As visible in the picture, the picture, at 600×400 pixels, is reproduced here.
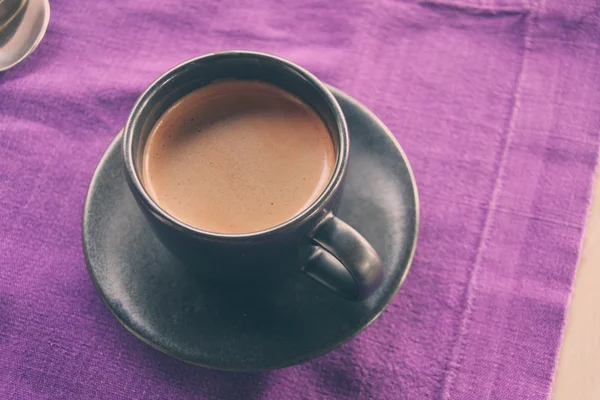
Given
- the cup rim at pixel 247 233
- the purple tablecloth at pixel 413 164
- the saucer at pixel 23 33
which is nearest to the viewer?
the cup rim at pixel 247 233

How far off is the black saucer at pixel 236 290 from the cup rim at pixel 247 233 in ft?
0.40

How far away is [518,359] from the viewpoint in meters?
0.69

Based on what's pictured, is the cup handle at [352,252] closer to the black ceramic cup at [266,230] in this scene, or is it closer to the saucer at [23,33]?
the black ceramic cup at [266,230]

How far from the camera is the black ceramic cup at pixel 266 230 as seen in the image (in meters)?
0.54

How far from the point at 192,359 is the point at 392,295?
0.21 meters

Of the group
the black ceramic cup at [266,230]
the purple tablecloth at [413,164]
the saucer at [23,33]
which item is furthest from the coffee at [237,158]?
the saucer at [23,33]

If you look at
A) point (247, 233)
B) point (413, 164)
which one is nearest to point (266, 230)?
point (247, 233)

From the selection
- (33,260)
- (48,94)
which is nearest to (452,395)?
(33,260)

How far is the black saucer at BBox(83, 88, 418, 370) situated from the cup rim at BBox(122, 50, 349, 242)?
0.40 feet

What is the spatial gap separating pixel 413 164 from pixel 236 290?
0.98 feet

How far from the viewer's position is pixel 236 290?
647 mm

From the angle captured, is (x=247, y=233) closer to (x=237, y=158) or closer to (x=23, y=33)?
(x=237, y=158)

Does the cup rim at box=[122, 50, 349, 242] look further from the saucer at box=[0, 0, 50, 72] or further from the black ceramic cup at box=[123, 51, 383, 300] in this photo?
the saucer at box=[0, 0, 50, 72]

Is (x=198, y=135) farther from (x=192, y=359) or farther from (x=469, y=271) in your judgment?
(x=469, y=271)
